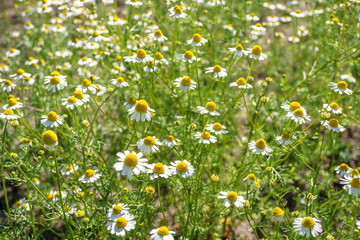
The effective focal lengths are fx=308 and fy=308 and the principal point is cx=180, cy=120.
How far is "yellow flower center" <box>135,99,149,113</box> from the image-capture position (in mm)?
2543

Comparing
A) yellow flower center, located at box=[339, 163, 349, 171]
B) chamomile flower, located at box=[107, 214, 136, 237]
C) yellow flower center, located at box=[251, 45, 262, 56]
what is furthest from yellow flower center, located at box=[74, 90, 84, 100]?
yellow flower center, located at box=[339, 163, 349, 171]

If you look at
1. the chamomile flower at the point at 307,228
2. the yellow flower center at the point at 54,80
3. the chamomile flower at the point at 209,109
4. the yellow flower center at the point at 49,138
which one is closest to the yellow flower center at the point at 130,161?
the yellow flower center at the point at 49,138

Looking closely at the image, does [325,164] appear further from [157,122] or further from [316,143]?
[157,122]

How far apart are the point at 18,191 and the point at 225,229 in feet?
9.12

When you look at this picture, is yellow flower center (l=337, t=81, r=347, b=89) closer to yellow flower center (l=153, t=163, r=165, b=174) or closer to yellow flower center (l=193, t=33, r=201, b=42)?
yellow flower center (l=193, t=33, r=201, b=42)

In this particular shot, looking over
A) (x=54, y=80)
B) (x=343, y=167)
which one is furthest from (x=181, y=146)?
(x=343, y=167)

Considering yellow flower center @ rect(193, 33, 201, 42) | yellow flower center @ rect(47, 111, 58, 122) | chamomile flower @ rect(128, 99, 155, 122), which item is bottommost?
yellow flower center @ rect(47, 111, 58, 122)

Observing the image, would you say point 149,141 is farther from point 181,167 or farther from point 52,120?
point 52,120

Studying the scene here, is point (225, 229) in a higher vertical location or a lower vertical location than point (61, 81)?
lower

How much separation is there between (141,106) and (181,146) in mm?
852

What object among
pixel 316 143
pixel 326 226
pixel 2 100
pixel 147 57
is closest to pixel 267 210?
pixel 326 226

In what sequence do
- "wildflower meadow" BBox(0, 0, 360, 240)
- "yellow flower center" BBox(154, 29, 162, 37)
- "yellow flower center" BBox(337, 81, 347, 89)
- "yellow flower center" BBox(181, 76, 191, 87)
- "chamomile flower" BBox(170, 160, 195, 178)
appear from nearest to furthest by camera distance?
1. "chamomile flower" BBox(170, 160, 195, 178)
2. "wildflower meadow" BBox(0, 0, 360, 240)
3. "yellow flower center" BBox(181, 76, 191, 87)
4. "yellow flower center" BBox(337, 81, 347, 89)
5. "yellow flower center" BBox(154, 29, 162, 37)

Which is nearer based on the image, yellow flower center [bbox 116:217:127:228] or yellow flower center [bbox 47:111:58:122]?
yellow flower center [bbox 116:217:127:228]

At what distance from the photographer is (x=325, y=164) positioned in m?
4.54
